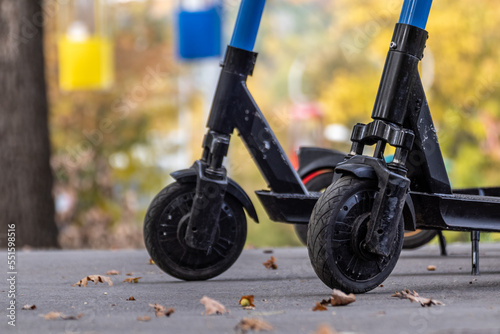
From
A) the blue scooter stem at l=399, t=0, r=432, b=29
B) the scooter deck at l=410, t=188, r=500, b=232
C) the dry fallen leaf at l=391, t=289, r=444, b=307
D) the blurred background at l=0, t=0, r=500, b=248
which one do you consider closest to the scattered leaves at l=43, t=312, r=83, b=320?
the dry fallen leaf at l=391, t=289, r=444, b=307

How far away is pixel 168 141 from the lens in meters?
19.0

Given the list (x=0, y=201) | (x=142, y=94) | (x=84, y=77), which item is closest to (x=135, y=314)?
(x=0, y=201)

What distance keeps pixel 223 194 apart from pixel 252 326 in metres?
1.77

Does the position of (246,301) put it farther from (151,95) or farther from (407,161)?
(151,95)

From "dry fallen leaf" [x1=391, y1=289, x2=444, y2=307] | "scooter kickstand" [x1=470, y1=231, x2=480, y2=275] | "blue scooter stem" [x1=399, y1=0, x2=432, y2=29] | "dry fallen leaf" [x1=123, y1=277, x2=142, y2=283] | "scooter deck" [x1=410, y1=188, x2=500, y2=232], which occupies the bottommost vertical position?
"dry fallen leaf" [x1=123, y1=277, x2=142, y2=283]

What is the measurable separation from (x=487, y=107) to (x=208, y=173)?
13.9 meters

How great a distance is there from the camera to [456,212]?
193 inches

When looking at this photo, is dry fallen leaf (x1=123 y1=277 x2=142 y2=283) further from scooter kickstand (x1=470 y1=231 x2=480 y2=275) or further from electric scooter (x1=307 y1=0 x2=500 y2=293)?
scooter kickstand (x1=470 y1=231 x2=480 y2=275)

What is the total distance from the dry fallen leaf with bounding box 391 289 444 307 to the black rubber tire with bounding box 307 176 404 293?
0.44 feet

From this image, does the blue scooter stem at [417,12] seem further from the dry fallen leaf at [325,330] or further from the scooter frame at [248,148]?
the dry fallen leaf at [325,330]

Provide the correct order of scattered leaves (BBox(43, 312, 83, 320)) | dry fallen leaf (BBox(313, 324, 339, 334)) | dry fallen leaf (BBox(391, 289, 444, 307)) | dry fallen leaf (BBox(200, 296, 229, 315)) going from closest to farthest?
dry fallen leaf (BBox(313, 324, 339, 334)), scattered leaves (BBox(43, 312, 83, 320)), dry fallen leaf (BBox(200, 296, 229, 315)), dry fallen leaf (BBox(391, 289, 444, 307))

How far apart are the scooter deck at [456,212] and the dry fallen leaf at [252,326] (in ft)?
5.06

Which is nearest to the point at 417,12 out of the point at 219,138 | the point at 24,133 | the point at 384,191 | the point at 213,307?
the point at 384,191

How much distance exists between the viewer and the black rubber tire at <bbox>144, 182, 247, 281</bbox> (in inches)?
208
